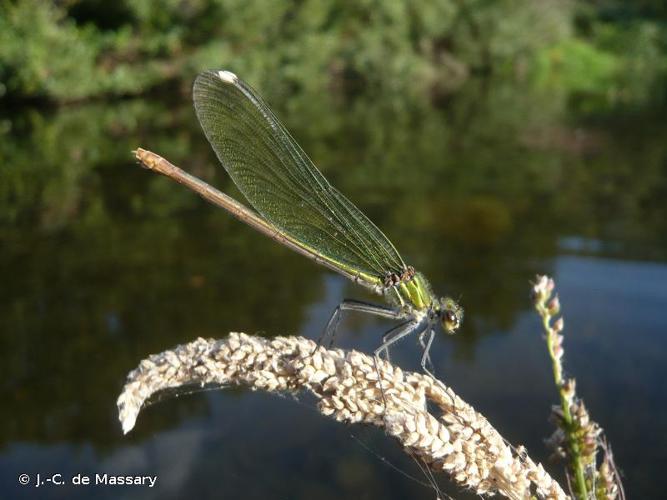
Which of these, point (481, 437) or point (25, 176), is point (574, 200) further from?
point (481, 437)

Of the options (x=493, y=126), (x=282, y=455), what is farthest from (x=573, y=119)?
(x=282, y=455)

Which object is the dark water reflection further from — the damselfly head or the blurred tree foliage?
the blurred tree foliage

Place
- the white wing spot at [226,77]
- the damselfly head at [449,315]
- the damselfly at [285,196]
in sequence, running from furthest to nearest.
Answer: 1. the white wing spot at [226,77]
2. the damselfly at [285,196]
3. the damselfly head at [449,315]

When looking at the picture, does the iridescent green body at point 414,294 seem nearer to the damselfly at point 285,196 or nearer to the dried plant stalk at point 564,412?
the damselfly at point 285,196

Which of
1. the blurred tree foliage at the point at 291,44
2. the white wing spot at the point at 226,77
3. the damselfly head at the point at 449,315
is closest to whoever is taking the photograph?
the damselfly head at the point at 449,315

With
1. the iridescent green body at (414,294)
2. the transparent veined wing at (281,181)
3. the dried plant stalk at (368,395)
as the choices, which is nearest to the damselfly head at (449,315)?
the iridescent green body at (414,294)
